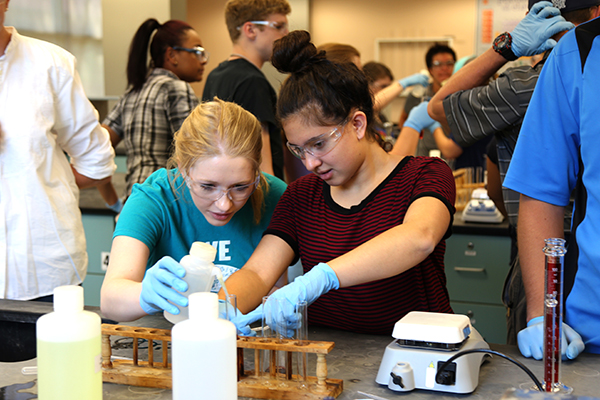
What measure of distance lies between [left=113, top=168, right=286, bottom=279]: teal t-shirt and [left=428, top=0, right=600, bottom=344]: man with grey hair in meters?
0.63

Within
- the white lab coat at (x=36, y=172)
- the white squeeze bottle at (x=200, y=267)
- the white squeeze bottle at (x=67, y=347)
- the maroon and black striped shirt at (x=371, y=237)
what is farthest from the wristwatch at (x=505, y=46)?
the white squeeze bottle at (x=67, y=347)

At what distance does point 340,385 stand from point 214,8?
7733 millimetres

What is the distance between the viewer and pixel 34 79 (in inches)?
62.9

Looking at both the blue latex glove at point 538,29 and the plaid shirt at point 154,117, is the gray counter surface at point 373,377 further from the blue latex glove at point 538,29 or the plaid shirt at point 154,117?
the plaid shirt at point 154,117

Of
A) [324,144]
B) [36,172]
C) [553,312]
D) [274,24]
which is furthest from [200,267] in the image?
[274,24]

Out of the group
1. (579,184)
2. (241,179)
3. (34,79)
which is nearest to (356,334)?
(241,179)

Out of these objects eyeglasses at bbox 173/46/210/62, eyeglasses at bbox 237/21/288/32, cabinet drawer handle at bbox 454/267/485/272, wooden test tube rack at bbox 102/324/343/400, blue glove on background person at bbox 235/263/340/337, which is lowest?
cabinet drawer handle at bbox 454/267/485/272

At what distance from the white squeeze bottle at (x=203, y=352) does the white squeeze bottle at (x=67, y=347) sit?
114mm

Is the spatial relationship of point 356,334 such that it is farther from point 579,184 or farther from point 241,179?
point 579,184

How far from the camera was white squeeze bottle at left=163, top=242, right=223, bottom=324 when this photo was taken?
3.10ft

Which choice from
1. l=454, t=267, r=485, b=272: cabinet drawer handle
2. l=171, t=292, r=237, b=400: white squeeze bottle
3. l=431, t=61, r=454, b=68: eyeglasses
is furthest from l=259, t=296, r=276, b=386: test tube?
l=431, t=61, r=454, b=68: eyeglasses

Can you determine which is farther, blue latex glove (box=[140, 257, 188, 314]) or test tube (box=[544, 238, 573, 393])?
blue latex glove (box=[140, 257, 188, 314])

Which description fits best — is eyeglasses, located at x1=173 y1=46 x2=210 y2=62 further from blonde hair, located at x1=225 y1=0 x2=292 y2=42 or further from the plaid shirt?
blonde hair, located at x1=225 y1=0 x2=292 y2=42

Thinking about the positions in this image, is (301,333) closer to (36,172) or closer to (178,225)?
(178,225)
